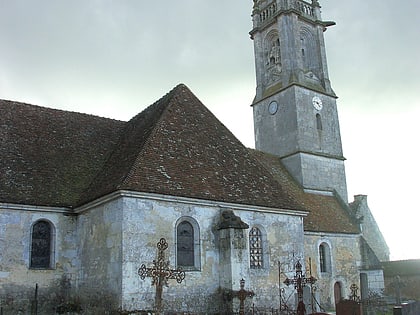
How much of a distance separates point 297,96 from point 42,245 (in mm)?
18565

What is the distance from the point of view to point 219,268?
17.1 metres

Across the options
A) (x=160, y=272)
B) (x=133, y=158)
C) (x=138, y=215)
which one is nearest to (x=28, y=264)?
(x=138, y=215)

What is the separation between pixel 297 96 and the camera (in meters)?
30.2

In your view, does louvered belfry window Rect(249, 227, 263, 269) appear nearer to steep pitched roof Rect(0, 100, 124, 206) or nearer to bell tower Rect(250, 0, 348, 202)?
steep pitched roof Rect(0, 100, 124, 206)

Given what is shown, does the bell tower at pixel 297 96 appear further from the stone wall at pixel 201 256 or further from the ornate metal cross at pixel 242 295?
the ornate metal cross at pixel 242 295

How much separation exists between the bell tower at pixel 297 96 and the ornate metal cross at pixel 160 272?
14880 millimetres

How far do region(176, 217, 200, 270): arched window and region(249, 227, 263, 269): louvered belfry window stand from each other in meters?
2.49

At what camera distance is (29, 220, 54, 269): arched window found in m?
17.3

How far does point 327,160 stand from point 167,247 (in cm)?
1723

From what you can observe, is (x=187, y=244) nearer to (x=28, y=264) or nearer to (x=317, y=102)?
(x=28, y=264)

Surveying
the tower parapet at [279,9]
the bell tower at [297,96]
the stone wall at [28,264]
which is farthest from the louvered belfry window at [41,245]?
the tower parapet at [279,9]

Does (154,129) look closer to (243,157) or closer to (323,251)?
(243,157)

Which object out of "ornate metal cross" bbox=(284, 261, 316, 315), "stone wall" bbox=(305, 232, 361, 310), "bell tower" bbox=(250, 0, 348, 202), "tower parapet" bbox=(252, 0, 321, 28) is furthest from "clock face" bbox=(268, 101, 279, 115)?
"ornate metal cross" bbox=(284, 261, 316, 315)

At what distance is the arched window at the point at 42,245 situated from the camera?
56.9 feet
